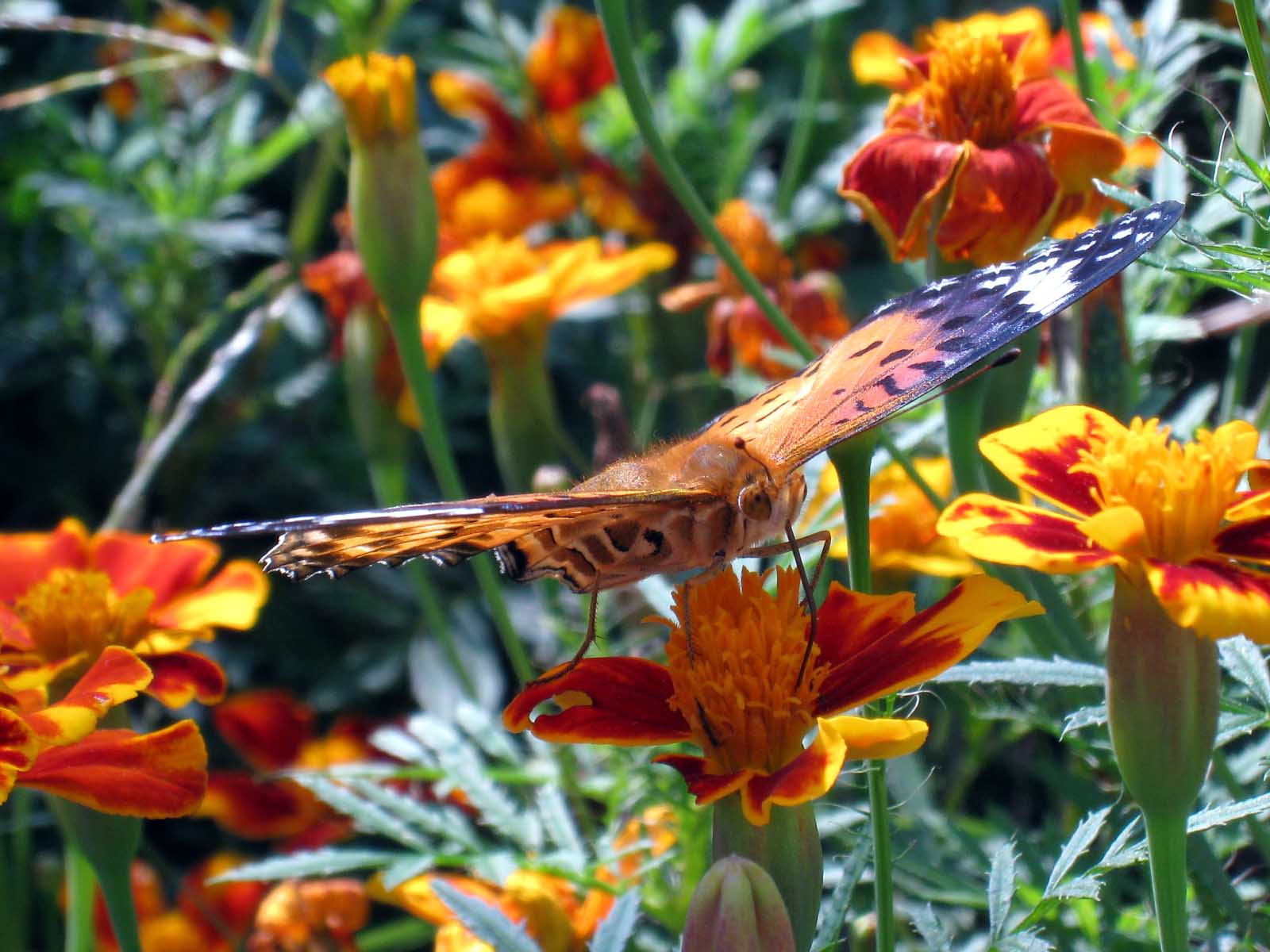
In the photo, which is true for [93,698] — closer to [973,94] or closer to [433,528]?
[433,528]

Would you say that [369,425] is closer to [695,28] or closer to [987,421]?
[987,421]

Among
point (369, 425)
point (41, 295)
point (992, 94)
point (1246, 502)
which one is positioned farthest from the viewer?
point (41, 295)

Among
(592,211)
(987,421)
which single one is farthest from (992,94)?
(592,211)

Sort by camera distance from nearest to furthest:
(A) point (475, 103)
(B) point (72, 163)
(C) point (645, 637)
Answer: (C) point (645, 637)
(B) point (72, 163)
(A) point (475, 103)

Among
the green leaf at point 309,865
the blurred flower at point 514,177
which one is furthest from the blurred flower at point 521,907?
the blurred flower at point 514,177

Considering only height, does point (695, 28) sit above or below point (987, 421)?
above

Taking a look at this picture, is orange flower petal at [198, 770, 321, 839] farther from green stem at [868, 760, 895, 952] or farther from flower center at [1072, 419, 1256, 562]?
flower center at [1072, 419, 1256, 562]

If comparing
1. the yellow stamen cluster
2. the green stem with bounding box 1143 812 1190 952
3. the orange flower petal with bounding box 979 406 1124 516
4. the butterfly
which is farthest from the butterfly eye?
the yellow stamen cluster
